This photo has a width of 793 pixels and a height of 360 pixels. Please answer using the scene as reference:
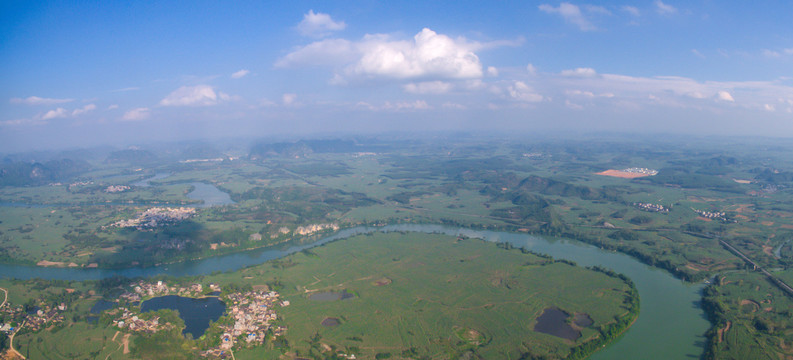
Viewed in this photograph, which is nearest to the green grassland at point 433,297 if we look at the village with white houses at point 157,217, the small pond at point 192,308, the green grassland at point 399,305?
the green grassland at point 399,305

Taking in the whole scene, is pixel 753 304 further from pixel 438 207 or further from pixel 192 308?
pixel 192 308

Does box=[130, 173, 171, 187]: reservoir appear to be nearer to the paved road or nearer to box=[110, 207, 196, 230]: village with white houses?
box=[110, 207, 196, 230]: village with white houses

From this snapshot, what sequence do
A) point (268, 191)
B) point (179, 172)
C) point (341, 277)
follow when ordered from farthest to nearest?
point (179, 172) → point (268, 191) → point (341, 277)

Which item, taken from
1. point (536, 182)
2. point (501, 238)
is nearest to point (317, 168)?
point (536, 182)

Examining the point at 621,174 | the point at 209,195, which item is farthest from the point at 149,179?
the point at 621,174

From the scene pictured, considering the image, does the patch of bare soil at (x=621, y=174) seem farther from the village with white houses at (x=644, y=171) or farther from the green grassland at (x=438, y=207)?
the green grassland at (x=438, y=207)

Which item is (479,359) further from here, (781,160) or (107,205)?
(781,160)

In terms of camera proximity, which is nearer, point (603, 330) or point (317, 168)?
point (603, 330)
